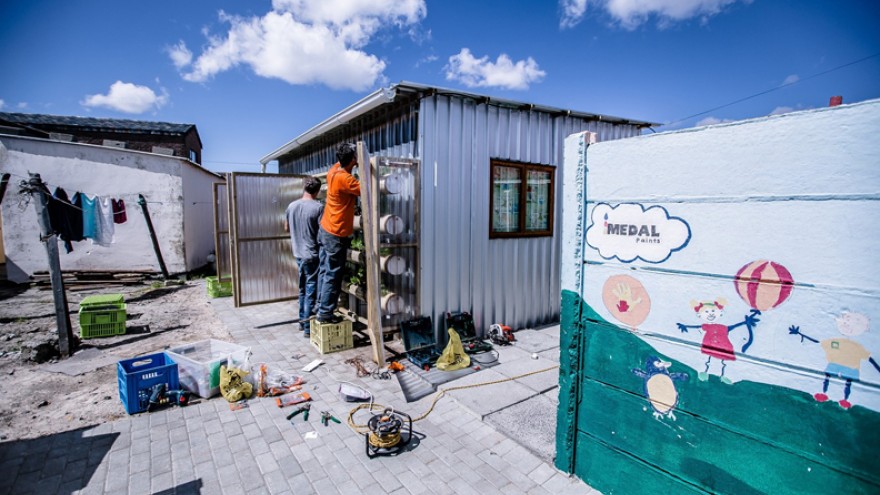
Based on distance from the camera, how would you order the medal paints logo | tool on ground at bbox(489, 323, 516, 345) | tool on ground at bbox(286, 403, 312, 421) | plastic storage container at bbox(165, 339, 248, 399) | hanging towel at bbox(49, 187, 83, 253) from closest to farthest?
the medal paints logo → tool on ground at bbox(286, 403, 312, 421) → plastic storage container at bbox(165, 339, 248, 399) → tool on ground at bbox(489, 323, 516, 345) → hanging towel at bbox(49, 187, 83, 253)

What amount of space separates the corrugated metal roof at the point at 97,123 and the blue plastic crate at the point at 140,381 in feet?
83.0

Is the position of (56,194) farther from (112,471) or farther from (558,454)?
(558,454)

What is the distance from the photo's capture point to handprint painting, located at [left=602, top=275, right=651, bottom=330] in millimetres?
2654

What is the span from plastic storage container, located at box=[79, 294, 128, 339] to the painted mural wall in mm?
7246

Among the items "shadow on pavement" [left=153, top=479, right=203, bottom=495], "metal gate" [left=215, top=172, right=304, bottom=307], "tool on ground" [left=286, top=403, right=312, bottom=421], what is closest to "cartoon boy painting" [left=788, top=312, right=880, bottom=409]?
"tool on ground" [left=286, top=403, right=312, bottom=421]

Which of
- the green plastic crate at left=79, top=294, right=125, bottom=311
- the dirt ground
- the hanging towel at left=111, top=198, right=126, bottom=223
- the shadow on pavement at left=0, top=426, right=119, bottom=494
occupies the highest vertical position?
the hanging towel at left=111, top=198, right=126, bottom=223

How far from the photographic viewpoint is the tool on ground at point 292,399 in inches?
167

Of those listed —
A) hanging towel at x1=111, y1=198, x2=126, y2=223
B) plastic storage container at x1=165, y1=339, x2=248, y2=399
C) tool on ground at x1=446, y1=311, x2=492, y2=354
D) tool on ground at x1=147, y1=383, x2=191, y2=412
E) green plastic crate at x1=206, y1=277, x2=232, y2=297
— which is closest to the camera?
tool on ground at x1=147, y1=383, x2=191, y2=412

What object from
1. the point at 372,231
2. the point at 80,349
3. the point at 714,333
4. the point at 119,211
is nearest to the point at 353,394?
the point at 372,231

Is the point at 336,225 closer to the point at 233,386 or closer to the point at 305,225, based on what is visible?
the point at 305,225

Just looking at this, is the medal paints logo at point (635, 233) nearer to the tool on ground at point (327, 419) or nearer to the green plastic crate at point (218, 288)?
the tool on ground at point (327, 419)

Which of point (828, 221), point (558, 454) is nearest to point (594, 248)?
point (828, 221)

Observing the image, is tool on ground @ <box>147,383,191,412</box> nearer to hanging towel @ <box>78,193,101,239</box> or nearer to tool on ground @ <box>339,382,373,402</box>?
tool on ground @ <box>339,382,373,402</box>

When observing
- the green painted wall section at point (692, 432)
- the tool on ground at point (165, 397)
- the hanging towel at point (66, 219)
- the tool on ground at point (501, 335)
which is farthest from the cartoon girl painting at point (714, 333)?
the hanging towel at point (66, 219)
